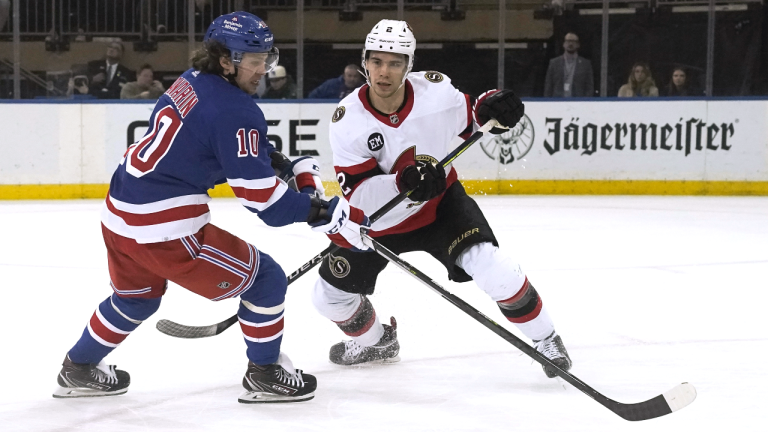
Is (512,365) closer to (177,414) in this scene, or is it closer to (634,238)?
(177,414)

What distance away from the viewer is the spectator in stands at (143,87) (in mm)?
7590

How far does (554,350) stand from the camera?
2.64 m

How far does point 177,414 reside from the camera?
235cm

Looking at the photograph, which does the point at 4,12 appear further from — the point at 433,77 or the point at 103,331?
the point at 103,331

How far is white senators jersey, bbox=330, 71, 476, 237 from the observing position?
2.70 meters

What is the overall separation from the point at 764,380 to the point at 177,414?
156cm

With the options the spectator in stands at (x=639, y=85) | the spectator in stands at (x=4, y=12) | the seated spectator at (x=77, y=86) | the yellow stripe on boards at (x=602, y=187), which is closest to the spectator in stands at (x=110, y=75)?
the seated spectator at (x=77, y=86)

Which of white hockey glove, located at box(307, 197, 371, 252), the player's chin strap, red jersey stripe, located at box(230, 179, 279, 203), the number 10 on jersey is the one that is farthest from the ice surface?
the player's chin strap

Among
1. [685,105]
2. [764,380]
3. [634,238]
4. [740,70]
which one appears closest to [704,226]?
[634,238]

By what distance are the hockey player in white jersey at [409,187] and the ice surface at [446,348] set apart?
191 millimetres

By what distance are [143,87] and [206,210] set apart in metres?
5.56

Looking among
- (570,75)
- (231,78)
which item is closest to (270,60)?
(231,78)

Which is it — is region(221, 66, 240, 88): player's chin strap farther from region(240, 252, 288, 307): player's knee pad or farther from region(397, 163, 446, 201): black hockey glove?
region(397, 163, 446, 201): black hockey glove

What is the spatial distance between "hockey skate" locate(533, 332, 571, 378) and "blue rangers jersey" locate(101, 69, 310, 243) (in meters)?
0.83
